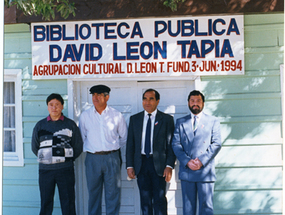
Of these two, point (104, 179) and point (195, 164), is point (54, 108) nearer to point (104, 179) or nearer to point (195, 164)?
point (104, 179)

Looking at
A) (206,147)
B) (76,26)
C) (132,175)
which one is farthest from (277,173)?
(76,26)

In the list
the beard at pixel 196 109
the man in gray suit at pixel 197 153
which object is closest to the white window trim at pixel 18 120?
the man in gray suit at pixel 197 153

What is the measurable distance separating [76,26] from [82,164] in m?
2.16

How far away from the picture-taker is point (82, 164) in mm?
6004

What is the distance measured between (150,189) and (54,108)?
1.78 metres

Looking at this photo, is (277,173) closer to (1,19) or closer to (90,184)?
(90,184)

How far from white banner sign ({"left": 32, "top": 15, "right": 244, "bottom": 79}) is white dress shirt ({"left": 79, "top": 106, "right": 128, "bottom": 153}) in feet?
2.05

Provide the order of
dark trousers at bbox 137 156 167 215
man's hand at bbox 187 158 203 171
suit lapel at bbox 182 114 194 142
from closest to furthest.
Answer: man's hand at bbox 187 158 203 171 → suit lapel at bbox 182 114 194 142 → dark trousers at bbox 137 156 167 215

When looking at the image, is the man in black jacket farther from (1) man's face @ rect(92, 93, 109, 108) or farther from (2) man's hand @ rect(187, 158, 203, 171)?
(2) man's hand @ rect(187, 158, 203, 171)

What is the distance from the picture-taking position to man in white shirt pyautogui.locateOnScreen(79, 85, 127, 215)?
17.8 ft

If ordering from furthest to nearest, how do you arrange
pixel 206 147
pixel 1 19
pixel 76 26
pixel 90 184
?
pixel 76 26 → pixel 90 184 → pixel 206 147 → pixel 1 19

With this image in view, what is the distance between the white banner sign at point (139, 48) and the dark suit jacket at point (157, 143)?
0.74 metres

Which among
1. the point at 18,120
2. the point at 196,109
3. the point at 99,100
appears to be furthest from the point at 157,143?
the point at 18,120

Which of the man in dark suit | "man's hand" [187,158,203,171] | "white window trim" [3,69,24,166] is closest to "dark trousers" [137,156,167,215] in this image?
the man in dark suit
